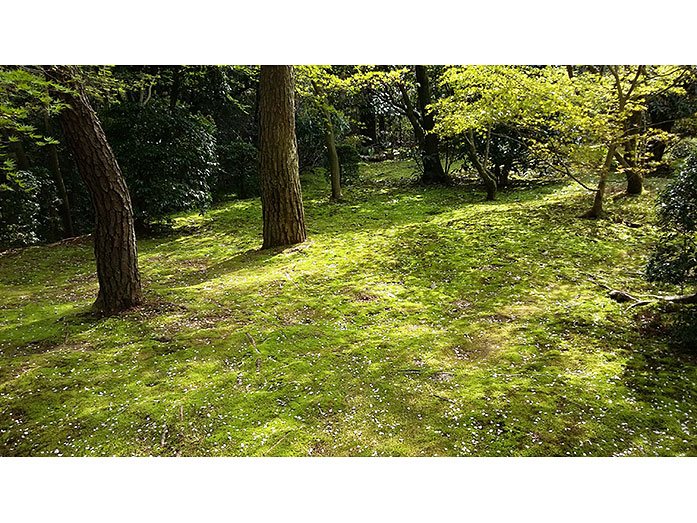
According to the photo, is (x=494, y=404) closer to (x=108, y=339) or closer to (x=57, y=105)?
(x=108, y=339)

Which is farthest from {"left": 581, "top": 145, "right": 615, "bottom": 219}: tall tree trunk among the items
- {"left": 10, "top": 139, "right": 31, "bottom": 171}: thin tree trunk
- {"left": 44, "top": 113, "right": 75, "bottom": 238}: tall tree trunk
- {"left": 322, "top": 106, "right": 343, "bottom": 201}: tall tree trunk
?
{"left": 10, "top": 139, "right": 31, "bottom": 171}: thin tree trunk

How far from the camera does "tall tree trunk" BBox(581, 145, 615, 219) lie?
552cm

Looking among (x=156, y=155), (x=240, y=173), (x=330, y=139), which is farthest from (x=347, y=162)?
(x=156, y=155)

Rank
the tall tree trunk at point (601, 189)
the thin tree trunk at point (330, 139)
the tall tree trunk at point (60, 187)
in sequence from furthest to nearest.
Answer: the thin tree trunk at point (330, 139) < the tall tree trunk at point (60, 187) < the tall tree trunk at point (601, 189)

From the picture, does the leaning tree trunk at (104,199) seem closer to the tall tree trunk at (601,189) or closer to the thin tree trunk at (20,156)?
the thin tree trunk at (20,156)

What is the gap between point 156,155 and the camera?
6941 millimetres

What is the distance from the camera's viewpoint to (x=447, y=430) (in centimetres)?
245

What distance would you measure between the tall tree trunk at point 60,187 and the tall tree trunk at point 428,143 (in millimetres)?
7165

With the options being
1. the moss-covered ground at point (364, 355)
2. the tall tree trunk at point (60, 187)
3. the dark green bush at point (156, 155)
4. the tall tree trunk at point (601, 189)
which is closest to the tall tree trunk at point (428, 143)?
the tall tree trunk at point (601, 189)

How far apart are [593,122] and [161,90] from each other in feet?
28.8

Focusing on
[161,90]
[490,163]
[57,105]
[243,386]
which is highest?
[161,90]

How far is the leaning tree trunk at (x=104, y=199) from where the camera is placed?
11.5 feet

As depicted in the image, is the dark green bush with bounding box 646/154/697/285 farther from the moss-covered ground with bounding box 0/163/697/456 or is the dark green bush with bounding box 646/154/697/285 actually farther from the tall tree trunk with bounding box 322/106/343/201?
the tall tree trunk with bounding box 322/106/343/201
